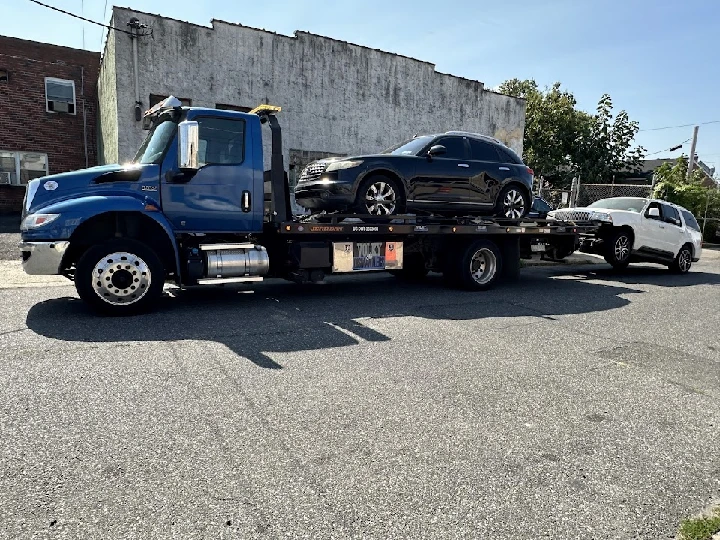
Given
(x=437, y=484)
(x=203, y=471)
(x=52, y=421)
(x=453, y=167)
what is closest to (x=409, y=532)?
(x=437, y=484)

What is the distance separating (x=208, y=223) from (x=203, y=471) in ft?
15.6

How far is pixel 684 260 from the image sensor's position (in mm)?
13641

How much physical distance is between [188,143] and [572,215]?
965cm

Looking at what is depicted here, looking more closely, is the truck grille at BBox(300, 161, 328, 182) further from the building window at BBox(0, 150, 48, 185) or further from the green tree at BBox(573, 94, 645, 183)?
the green tree at BBox(573, 94, 645, 183)

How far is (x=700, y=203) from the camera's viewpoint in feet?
77.4

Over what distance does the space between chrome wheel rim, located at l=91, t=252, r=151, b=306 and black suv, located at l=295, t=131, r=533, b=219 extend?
10.4 feet

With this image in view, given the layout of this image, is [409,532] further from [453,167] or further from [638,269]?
[638,269]

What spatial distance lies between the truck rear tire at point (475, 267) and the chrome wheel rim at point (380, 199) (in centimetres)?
168

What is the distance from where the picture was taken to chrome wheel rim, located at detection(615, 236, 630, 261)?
1221 cm

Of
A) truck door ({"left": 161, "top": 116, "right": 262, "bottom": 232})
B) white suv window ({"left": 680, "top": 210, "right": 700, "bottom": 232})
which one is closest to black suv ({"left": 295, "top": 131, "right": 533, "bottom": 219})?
truck door ({"left": 161, "top": 116, "right": 262, "bottom": 232})

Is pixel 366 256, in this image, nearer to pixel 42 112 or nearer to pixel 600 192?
pixel 42 112

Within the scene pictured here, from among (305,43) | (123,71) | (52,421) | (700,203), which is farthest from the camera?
(700,203)

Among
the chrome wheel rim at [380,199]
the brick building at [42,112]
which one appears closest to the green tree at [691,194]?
the chrome wheel rim at [380,199]

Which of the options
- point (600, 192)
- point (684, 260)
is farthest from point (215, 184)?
point (600, 192)
